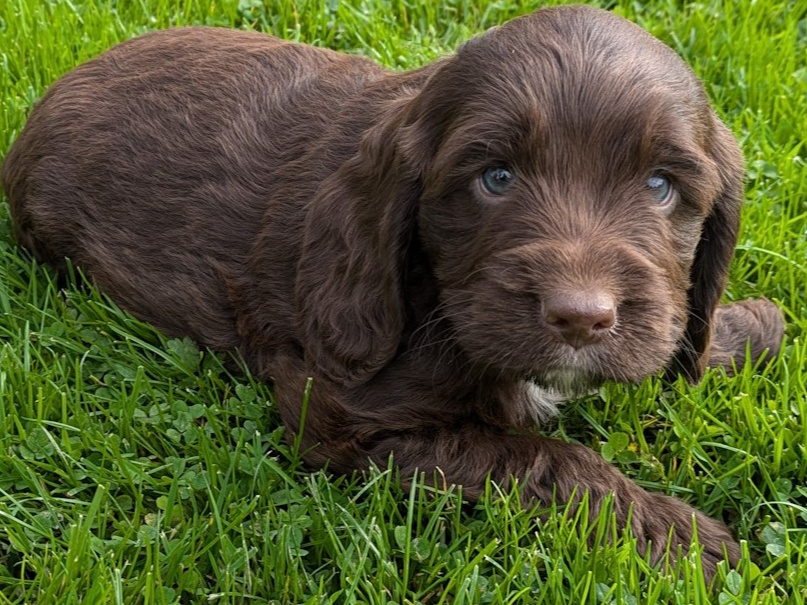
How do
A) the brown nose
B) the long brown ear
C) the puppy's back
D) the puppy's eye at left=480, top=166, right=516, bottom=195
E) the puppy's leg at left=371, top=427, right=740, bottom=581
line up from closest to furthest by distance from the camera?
the brown nose → the puppy's eye at left=480, top=166, right=516, bottom=195 → the puppy's leg at left=371, top=427, right=740, bottom=581 → the long brown ear → the puppy's back

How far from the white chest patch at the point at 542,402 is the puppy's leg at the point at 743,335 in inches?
25.1

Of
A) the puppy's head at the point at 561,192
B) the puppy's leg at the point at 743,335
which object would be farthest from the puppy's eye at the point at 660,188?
the puppy's leg at the point at 743,335

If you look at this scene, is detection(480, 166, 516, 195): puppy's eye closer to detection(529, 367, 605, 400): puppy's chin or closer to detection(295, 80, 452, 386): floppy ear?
detection(295, 80, 452, 386): floppy ear

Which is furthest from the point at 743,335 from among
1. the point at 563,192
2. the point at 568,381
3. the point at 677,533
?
the point at 563,192

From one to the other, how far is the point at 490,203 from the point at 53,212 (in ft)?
5.98

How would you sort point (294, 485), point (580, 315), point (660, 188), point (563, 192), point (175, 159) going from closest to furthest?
point (580, 315), point (563, 192), point (660, 188), point (294, 485), point (175, 159)

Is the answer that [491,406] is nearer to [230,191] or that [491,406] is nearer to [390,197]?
[390,197]

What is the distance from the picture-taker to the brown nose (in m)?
2.76

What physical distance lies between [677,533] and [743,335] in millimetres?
1019

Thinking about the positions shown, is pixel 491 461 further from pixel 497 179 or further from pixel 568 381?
pixel 497 179

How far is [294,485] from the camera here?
11.1 ft

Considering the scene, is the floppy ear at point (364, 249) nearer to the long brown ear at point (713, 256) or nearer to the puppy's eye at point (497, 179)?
the puppy's eye at point (497, 179)

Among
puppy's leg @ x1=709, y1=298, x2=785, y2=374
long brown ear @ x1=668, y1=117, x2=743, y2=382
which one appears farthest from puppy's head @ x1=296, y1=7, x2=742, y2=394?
puppy's leg @ x1=709, y1=298, x2=785, y2=374

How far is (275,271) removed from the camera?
375 cm
